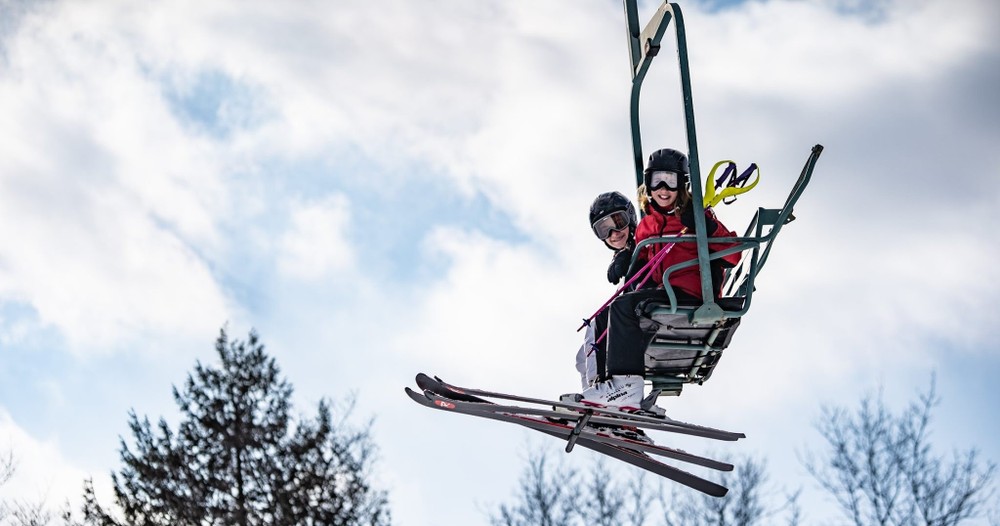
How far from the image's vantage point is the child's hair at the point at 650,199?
644cm

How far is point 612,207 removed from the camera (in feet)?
22.5

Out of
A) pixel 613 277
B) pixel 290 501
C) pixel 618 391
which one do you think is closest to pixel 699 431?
pixel 618 391

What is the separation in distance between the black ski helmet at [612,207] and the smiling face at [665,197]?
431mm

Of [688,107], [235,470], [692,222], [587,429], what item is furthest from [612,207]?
[235,470]

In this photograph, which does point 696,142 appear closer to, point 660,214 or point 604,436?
point 660,214

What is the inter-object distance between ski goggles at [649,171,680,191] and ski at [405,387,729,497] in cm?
147

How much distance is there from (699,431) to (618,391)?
1.77 ft

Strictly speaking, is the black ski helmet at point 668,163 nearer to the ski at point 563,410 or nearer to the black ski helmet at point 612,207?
the black ski helmet at point 612,207

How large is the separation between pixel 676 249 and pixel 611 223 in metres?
0.72

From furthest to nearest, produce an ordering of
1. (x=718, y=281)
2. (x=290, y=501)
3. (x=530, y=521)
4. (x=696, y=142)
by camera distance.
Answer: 1. (x=530, y=521)
2. (x=290, y=501)
3. (x=718, y=281)
4. (x=696, y=142)

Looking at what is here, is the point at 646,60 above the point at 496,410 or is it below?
above

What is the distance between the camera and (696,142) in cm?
592

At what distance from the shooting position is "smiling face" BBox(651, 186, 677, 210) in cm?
642

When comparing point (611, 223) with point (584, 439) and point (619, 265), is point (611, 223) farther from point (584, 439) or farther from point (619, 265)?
point (584, 439)
